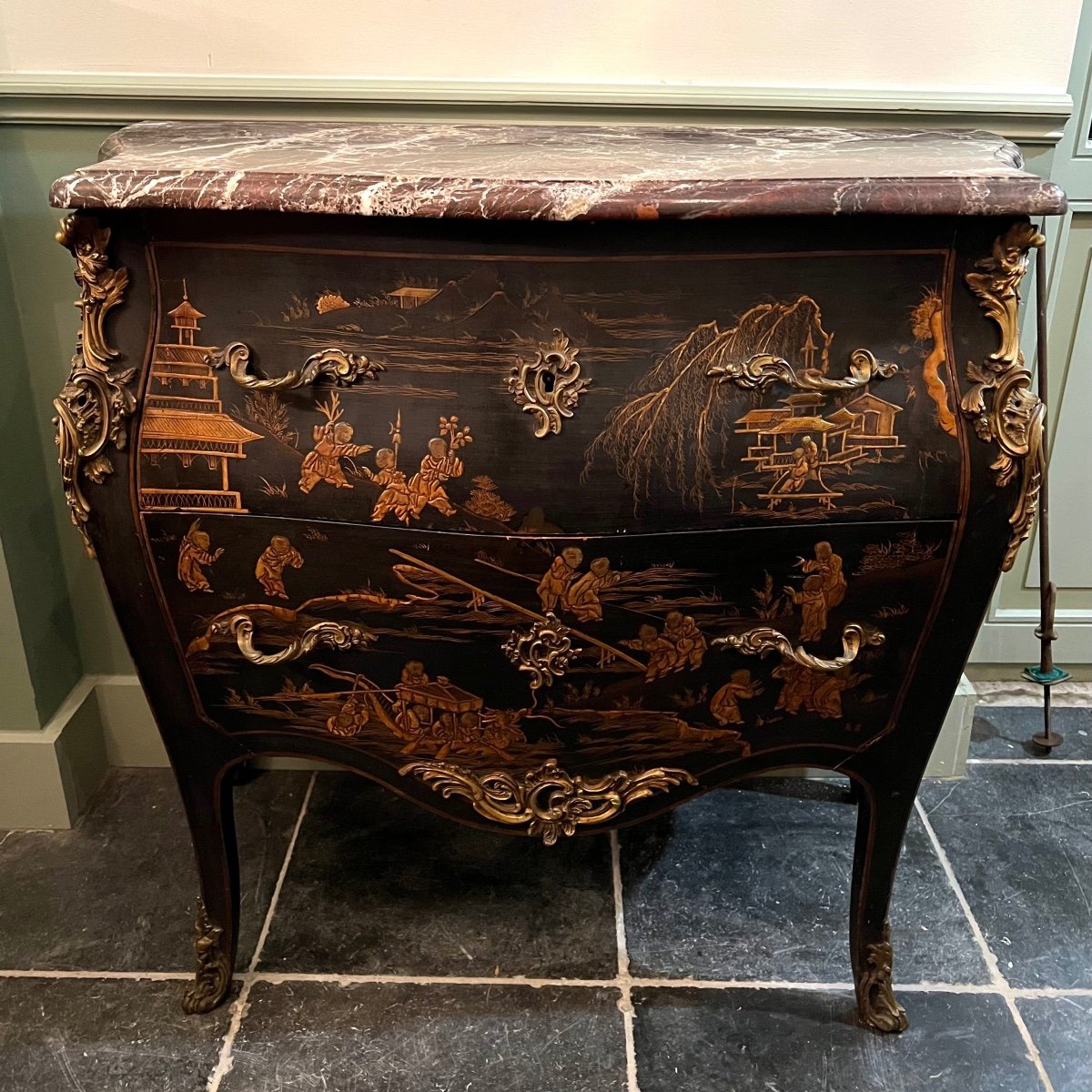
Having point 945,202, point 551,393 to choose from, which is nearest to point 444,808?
point 551,393

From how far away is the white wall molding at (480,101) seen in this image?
1290mm

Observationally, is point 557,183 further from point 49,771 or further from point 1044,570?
point 49,771

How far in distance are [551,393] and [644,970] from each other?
81 cm

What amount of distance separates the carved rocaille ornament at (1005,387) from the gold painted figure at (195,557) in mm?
736

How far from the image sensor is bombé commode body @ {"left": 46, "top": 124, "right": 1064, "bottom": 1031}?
0.87 m

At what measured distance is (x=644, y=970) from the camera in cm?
130

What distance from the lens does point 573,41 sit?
1.28 meters

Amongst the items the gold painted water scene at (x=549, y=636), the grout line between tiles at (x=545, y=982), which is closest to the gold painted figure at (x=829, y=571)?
the gold painted water scene at (x=549, y=636)

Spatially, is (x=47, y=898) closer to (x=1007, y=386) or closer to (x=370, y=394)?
(x=370, y=394)

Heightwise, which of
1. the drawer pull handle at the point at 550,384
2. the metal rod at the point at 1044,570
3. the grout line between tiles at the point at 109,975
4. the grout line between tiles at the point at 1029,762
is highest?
the drawer pull handle at the point at 550,384

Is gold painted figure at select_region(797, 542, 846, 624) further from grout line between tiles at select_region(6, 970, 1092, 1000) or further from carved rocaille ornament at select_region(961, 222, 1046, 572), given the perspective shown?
grout line between tiles at select_region(6, 970, 1092, 1000)

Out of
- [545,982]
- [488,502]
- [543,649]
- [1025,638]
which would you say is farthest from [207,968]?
[1025,638]

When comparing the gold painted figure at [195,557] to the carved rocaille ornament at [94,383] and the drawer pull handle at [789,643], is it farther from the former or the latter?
the drawer pull handle at [789,643]

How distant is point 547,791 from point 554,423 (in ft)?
1.43
